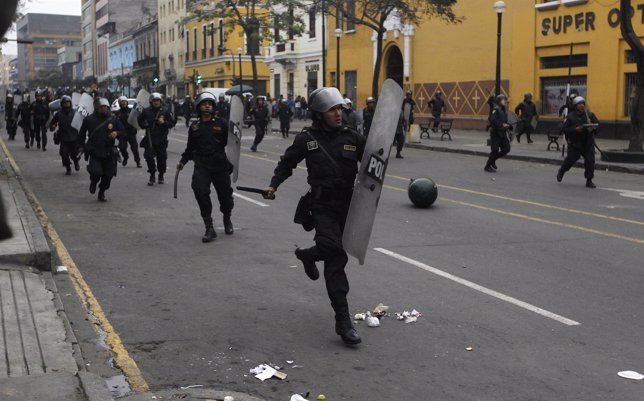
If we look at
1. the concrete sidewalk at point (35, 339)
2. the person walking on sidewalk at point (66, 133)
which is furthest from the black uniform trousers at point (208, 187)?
the person walking on sidewalk at point (66, 133)

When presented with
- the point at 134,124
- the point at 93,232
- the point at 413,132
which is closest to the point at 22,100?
the point at 134,124

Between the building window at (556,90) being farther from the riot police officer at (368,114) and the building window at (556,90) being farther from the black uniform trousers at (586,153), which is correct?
the black uniform trousers at (586,153)

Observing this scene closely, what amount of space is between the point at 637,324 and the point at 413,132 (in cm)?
2343

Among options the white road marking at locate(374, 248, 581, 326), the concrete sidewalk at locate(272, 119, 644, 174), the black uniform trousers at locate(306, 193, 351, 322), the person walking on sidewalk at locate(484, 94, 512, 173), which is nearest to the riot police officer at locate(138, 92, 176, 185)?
the person walking on sidewalk at locate(484, 94, 512, 173)

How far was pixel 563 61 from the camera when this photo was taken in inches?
1222

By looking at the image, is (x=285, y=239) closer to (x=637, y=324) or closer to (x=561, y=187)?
(x=637, y=324)

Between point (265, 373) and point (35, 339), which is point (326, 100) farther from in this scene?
point (35, 339)

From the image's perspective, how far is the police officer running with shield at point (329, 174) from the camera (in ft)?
18.7

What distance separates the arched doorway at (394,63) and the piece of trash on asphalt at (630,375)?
1528 inches

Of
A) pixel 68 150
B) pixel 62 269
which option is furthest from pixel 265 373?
pixel 68 150

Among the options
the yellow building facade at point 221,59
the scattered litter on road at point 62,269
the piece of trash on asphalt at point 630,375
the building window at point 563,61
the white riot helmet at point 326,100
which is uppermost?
the yellow building facade at point 221,59

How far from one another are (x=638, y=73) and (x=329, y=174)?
16618 millimetres

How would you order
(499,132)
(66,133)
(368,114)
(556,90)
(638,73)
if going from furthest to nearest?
(556,90) → (368,114) → (638,73) → (499,132) → (66,133)

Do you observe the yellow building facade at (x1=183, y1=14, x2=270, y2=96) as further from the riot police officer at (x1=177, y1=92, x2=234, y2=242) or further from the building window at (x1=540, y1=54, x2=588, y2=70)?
the riot police officer at (x1=177, y1=92, x2=234, y2=242)
